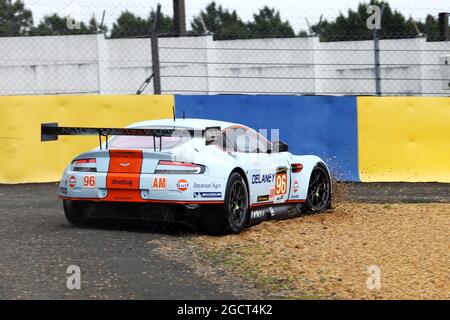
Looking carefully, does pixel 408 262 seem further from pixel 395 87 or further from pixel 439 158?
pixel 395 87

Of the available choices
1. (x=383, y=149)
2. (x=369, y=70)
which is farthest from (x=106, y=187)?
(x=369, y=70)

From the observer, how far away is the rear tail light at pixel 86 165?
8.63 m

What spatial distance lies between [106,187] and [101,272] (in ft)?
6.09

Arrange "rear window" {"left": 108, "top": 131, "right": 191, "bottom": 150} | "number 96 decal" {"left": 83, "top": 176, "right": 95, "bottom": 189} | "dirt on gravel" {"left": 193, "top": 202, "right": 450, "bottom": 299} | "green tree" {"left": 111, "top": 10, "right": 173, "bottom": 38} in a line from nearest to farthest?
"dirt on gravel" {"left": 193, "top": 202, "right": 450, "bottom": 299}, "number 96 decal" {"left": 83, "top": 176, "right": 95, "bottom": 189}, "rear window" {"left": 108, "top": 131, "right": 191, "bottom": 150}, "green tree" {"left": 111, "top": 10, "right": 173, "bottom": 38}

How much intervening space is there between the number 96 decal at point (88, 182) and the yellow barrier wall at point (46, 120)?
520cm

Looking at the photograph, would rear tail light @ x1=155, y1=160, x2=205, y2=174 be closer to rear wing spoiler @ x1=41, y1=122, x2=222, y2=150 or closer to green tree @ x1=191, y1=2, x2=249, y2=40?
rear wing spoiler @ x1=41, y1=122, x2=222, y2=150

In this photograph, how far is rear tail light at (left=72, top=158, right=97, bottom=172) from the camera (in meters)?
8.63

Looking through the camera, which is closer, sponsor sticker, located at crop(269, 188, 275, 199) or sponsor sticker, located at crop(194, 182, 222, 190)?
sponsor sticker, located at crop(194, 182, 222, 190)

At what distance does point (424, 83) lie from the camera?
32031mm

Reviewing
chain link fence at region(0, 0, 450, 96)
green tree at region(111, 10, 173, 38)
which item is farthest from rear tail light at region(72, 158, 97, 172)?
chain link fence at region(0, 0, 450, 96)

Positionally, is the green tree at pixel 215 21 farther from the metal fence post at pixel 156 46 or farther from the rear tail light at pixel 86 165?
the rear tail light at pixel 86 165

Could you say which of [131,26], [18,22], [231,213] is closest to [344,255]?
[231,213]

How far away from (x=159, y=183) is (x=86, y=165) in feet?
2.68
